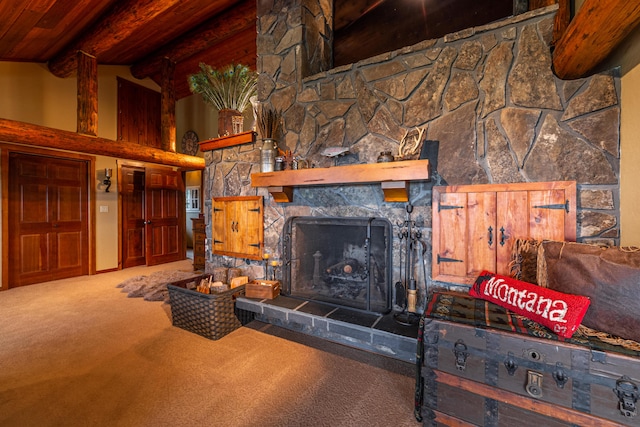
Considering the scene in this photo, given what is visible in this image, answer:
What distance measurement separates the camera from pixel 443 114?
73.7 inches

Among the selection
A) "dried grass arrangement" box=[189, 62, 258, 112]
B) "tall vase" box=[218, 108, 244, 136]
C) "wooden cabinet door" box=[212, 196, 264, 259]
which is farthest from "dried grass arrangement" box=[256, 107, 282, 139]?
"wooden cabinet door" box=[212, 196, 264, 259]

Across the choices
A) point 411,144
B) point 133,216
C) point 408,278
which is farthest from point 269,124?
point 133,216

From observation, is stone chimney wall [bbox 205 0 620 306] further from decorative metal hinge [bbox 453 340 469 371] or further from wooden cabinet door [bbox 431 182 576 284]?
decorative metal hinge [bbox 453 340 469 371]

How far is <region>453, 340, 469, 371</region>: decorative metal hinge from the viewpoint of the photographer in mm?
1196

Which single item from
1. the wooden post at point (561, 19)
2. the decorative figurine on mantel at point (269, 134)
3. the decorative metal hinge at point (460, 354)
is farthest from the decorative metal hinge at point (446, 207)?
the decorative figurine on mantel at point (269, 134)

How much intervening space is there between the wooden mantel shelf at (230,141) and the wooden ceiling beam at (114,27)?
1.54 m

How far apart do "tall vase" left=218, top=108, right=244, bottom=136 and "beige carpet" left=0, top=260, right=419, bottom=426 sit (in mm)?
1933

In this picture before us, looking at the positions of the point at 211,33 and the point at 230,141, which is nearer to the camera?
the point at 230,141

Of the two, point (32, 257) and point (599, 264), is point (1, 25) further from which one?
point (599, 264)

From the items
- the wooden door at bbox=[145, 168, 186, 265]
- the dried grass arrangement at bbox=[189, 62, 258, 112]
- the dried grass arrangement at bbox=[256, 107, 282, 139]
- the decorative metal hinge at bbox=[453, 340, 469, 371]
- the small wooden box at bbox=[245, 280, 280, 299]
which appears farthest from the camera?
the wooden door at bbox=[145, 168, 186, 265]

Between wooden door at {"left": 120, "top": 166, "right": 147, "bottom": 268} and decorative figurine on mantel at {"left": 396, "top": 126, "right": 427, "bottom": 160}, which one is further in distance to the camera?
wooden door at {"left": 120, "top": 166, "right": 147, "bottom": 268}

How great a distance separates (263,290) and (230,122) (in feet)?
5.75

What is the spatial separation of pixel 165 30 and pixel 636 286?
524 centimetres

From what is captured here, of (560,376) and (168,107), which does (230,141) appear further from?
(560,376)
